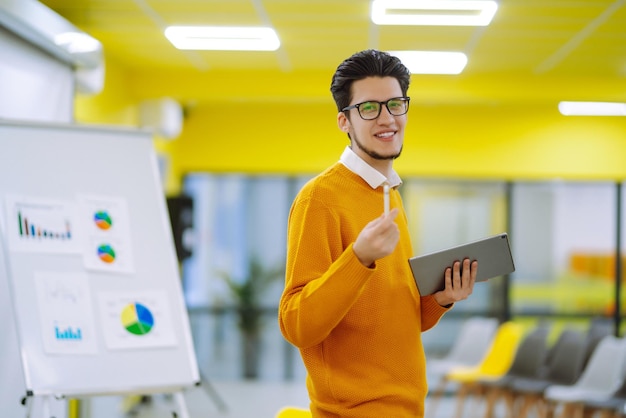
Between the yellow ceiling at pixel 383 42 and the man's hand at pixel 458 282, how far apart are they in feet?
9.99

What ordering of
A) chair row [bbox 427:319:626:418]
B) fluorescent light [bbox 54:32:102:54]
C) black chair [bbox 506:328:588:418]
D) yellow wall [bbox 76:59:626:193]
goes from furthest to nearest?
yellow wall [bbox 76:59:626:193]
black chair [bbox 506:328:588:418]
chair row [bbox 427:319:626:418]
fluorescent light [bbox 54:32:102:54]

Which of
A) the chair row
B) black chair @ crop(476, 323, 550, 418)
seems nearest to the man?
the chair row

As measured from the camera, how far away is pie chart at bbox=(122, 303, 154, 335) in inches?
136

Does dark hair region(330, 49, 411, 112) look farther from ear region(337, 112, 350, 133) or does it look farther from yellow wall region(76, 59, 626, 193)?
yellow wall region(76, 59, 626, 193)

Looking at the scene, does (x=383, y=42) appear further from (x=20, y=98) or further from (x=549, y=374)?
(x=549, y=374)

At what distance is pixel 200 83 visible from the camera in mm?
6793

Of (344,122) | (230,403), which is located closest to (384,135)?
(344,122)

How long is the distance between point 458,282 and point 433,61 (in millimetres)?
4442

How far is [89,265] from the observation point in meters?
3.50

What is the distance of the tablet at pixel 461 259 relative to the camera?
1851 millimetres

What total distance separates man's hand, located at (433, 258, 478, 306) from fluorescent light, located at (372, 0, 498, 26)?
3.00 m

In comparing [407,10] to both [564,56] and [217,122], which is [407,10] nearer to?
[564,56]

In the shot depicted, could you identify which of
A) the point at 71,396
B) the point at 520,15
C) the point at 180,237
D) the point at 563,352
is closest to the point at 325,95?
the point at 180,237

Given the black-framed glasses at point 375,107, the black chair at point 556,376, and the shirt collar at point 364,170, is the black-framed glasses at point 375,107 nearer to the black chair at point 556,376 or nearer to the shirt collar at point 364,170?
the shirt collar at point 364,170
